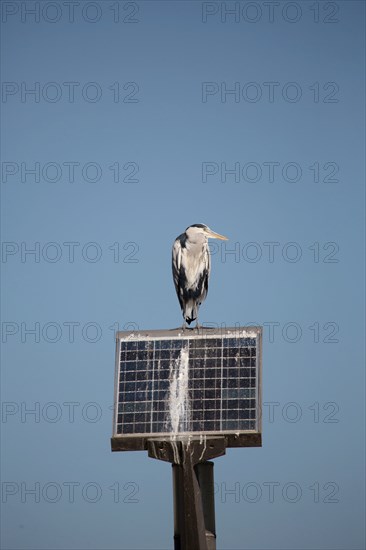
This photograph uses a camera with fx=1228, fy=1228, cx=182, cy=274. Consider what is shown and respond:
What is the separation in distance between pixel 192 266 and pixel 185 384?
3596 millimetres

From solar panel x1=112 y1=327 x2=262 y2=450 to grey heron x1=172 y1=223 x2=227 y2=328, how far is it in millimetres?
2668

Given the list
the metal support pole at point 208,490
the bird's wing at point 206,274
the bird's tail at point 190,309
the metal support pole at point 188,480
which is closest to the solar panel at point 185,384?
the metal support pole at point 188,480

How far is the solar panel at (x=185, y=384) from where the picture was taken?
16.8 m

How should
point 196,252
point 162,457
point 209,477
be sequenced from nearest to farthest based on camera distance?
point 162,457 → point 209,477 → point 196,252

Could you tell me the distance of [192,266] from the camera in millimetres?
20531

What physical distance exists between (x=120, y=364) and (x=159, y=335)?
696 millimetres

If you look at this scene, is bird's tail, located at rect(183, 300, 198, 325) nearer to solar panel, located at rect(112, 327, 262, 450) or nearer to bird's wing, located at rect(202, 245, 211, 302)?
bird's wing, located at rect(202, 245, 211, 302)

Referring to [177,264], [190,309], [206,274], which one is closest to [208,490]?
[190,309]

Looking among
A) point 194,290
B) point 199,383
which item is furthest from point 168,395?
point 194,290

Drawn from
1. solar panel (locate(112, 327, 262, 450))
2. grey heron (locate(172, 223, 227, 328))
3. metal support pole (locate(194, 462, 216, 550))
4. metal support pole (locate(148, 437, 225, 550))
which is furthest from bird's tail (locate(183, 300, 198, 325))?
metal support pole (locate(148, 437, 225, 550))

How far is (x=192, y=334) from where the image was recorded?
1764 centimetres

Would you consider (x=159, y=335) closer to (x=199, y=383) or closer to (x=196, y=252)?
(x=199, y=383)

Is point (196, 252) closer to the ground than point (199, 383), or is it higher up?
higher up

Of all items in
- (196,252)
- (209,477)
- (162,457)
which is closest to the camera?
(162,457)
